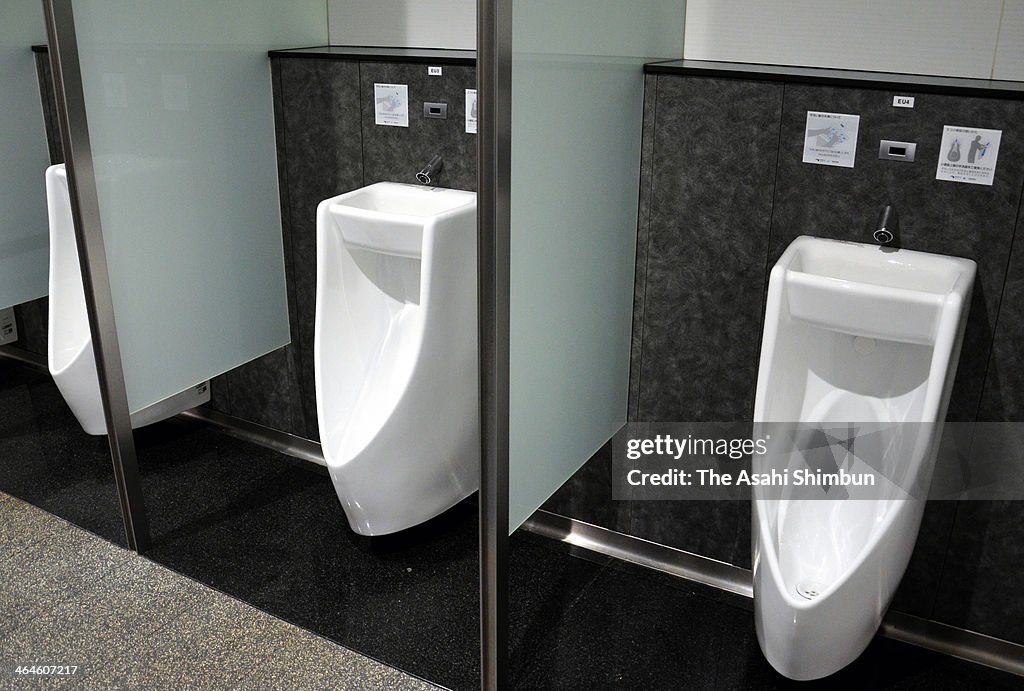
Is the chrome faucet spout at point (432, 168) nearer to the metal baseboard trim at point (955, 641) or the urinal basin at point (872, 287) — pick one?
the urinal basin at point (872, 287)

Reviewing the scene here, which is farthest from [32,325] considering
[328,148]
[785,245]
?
[785,245]

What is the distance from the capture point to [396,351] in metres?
2.42

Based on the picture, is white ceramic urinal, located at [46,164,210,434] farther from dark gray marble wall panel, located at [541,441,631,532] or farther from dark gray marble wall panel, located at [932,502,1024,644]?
dark gray marble wall panel, located at [932,502,1024,644]

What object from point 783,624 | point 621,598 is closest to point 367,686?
point 621,598

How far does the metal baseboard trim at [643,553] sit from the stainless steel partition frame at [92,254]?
106cm

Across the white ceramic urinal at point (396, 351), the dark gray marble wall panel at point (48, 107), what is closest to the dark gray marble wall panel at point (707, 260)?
the white ceramic urinal at point (396, 351)

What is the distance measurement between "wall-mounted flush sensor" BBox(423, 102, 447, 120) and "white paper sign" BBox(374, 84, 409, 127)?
6 centimetres

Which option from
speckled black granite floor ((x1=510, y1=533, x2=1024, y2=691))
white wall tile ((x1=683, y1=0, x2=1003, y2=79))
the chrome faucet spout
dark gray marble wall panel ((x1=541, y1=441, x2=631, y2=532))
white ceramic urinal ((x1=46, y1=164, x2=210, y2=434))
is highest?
white wall tile ((x1=683, y1=0, x2=1003, y2=79))

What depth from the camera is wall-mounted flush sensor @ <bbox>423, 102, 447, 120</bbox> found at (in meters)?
2.34

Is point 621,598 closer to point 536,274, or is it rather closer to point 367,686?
point 367,686

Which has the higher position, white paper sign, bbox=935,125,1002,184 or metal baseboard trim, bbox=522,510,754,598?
white paper sign, bbox=935,125,1002,184

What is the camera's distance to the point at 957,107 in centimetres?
177

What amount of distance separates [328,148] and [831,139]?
1.35m

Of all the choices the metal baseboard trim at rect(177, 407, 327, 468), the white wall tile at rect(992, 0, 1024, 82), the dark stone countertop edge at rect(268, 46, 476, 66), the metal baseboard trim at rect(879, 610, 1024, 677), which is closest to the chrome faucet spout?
the dark stone countertop edge at rect(268, 46, 476, 66)
